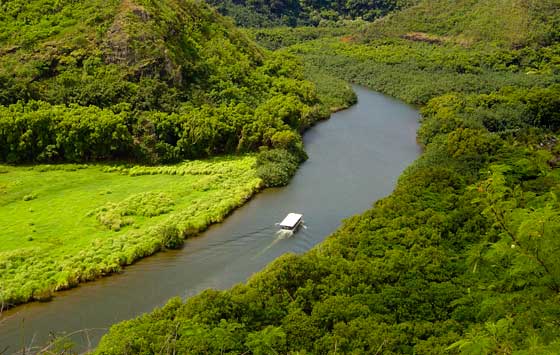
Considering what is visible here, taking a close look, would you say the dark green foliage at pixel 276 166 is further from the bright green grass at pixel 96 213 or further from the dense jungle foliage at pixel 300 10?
the dense jungle foliage at pixel 300 10

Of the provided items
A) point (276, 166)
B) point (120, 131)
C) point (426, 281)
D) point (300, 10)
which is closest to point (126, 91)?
point (120, 131)

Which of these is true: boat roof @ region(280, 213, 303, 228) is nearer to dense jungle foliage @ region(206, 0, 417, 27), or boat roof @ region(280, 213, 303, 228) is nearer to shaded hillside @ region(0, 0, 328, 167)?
shaded hillside @ region(0, 0, 328, 167)

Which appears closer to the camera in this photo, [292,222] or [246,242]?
[246,242]

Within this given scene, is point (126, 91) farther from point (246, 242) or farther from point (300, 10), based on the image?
point (300, 10)

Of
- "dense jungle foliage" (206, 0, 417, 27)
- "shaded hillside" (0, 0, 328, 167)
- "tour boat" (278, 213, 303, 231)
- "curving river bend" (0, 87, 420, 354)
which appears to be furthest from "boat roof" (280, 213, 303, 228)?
"dense jungle foliage" (206, 0, 417, 27)

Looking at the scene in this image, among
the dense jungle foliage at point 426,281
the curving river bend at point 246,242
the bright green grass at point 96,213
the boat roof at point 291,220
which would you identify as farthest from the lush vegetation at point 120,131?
the dense jungle foliage at point 426,281

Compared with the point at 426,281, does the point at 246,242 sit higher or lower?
lower

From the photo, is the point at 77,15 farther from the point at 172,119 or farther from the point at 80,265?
the point at 80,265
